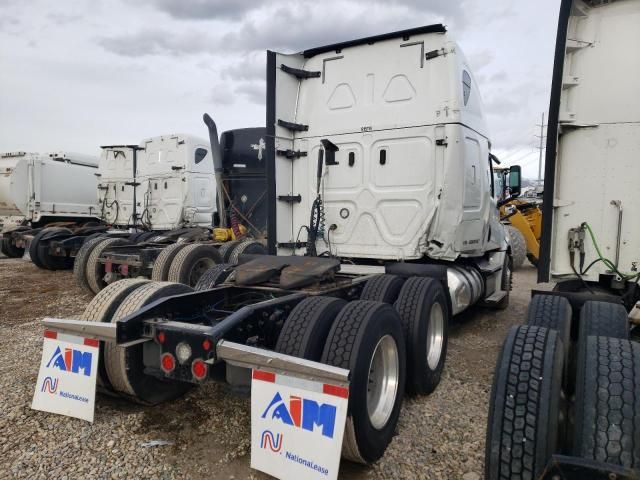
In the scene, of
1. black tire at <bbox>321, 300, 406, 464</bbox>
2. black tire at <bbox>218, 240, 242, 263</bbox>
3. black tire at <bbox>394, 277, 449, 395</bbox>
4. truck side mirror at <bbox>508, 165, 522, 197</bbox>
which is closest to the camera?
black tire at <bbox>321, 300, 406, 464</bbox>

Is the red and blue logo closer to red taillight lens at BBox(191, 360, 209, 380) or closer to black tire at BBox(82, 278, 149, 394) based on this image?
red taillight lens at BBox(191, 360, 209, 380)

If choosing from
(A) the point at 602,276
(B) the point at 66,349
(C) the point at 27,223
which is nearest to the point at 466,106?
(A) the point at 602,276

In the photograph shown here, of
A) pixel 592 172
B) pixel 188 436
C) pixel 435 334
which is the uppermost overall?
pixel 592 172

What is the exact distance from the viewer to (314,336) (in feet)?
9.04

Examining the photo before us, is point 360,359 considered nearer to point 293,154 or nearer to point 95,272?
point 293,154

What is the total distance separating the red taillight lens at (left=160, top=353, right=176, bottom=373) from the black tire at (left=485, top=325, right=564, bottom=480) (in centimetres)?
167

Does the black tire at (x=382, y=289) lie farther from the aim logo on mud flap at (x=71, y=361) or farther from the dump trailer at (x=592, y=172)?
the aim logo on mud flap at (x=71, y=361)

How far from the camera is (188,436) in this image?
9.99 feet

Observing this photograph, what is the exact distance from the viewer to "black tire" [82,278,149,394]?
122 inches

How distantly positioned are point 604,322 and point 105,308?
3.19 metres

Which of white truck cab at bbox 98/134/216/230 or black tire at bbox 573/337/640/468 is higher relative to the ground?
white truck cab at bbox 98/134/216/230

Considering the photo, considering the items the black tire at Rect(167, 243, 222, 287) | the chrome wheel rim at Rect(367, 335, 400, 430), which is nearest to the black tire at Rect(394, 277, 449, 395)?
the chrome wheel rim at Rect(367, 335, 400, 430)

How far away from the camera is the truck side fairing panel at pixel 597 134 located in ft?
11.8


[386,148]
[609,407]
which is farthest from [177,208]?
[609,407]
